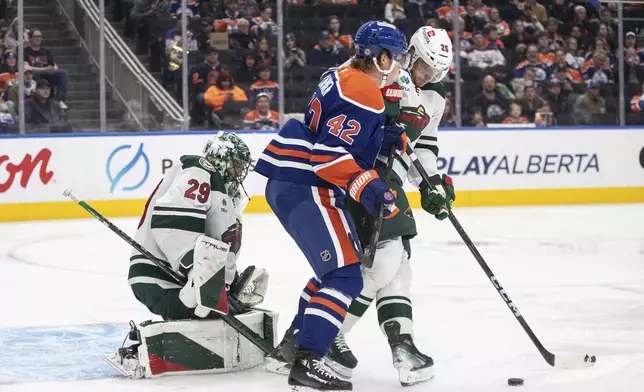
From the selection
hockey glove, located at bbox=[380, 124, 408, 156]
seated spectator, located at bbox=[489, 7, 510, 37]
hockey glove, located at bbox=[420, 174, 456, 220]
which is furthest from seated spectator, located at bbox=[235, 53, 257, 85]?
hockey glove, located at bbox=[380, 124, 408, 156]

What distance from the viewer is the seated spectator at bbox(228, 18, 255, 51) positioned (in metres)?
9.18

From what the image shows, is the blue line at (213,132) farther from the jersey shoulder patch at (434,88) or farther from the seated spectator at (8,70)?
the jersey shoulder patch at (434,88)

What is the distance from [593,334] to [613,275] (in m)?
1.55

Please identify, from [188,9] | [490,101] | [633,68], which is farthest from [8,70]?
[633,68]

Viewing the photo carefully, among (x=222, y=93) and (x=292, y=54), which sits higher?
(x=292, y=54)

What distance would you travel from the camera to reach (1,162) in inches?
333

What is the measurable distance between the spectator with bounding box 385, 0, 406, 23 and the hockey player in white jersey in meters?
6.37

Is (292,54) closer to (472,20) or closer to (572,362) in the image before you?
(472,20)

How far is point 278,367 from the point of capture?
3.46 meters

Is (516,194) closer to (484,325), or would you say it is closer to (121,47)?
(121,47)

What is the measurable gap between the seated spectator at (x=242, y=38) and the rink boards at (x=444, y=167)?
0.79m

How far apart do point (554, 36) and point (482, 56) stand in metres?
0.81

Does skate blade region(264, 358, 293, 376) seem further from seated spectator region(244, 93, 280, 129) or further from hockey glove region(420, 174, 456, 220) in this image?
seated spectator region(244, 93, 280, 129)

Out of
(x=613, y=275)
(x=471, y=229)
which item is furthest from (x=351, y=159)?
(x=471, y=229)
